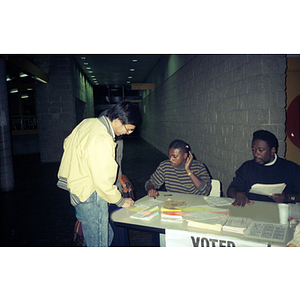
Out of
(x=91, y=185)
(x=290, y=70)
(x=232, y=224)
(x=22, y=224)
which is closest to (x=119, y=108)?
(x=91, y=185)

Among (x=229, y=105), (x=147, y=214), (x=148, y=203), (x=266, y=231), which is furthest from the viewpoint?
(x=229, y=105)

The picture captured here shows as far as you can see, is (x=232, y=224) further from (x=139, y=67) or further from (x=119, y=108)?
(x=139, y=67)

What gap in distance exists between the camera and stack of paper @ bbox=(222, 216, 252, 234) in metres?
1.55

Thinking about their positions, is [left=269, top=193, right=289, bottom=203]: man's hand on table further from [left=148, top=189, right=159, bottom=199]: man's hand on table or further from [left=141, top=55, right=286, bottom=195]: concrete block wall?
[left=148, top=189, right=159, bottom=199]: man's hand on table

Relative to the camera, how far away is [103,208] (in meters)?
1.82

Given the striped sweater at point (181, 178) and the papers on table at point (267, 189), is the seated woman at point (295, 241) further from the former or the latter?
the striped sweater at point (181, 178)

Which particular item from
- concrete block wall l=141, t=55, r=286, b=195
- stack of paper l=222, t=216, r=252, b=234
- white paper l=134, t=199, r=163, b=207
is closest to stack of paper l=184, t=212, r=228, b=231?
stack of paper l=222, t=216, r=252, b=234

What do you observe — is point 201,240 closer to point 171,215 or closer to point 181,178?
point 171,215

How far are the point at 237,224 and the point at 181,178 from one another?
1.06 metres

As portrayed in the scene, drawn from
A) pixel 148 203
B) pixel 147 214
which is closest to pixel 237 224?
pixel 147 214

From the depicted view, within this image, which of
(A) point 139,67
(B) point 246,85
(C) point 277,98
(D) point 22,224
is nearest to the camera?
(C) point 277,98

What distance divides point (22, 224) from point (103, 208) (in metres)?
2.25

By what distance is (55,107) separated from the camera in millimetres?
9000
